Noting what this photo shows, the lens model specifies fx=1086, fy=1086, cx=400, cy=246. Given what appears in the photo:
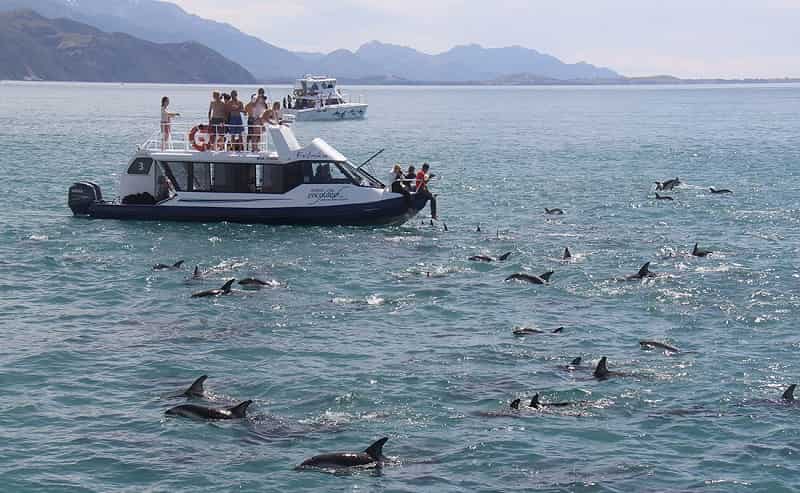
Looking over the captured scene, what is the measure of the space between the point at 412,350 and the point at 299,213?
18.4 m

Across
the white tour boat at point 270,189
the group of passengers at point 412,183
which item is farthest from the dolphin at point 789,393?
the white tour boat at point 270,189

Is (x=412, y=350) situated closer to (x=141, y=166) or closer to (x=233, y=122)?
(x=233, y=122)

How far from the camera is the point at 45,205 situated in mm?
52469

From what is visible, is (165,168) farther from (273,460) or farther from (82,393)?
(273,460)

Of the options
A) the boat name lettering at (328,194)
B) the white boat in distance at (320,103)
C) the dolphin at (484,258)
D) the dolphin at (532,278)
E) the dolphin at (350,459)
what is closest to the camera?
the dolphin at (350,459)

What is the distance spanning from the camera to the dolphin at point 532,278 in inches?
1373

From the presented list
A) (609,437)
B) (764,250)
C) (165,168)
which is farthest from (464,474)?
(165,168)

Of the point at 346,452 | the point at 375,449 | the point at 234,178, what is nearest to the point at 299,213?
the point at 234,178

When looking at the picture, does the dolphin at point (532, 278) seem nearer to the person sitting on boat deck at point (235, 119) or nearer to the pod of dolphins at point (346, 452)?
the pod of dolphins at point (346, 452)

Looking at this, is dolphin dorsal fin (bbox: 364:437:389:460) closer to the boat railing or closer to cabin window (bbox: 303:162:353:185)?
cabin window (bbox: 303:162:353:185)

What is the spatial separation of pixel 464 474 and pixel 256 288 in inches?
620

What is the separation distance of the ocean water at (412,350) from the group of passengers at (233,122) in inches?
159

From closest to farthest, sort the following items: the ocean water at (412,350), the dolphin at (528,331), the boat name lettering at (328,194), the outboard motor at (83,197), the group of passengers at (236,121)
Result: the ocean water at (412,350)
the dolphin at (528,331)
the boat name lettering at (328,194)
the group of passengers at (236,121)
the outboard motor at (83,197)

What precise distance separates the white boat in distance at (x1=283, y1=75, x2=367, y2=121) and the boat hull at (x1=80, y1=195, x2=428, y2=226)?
103 m
